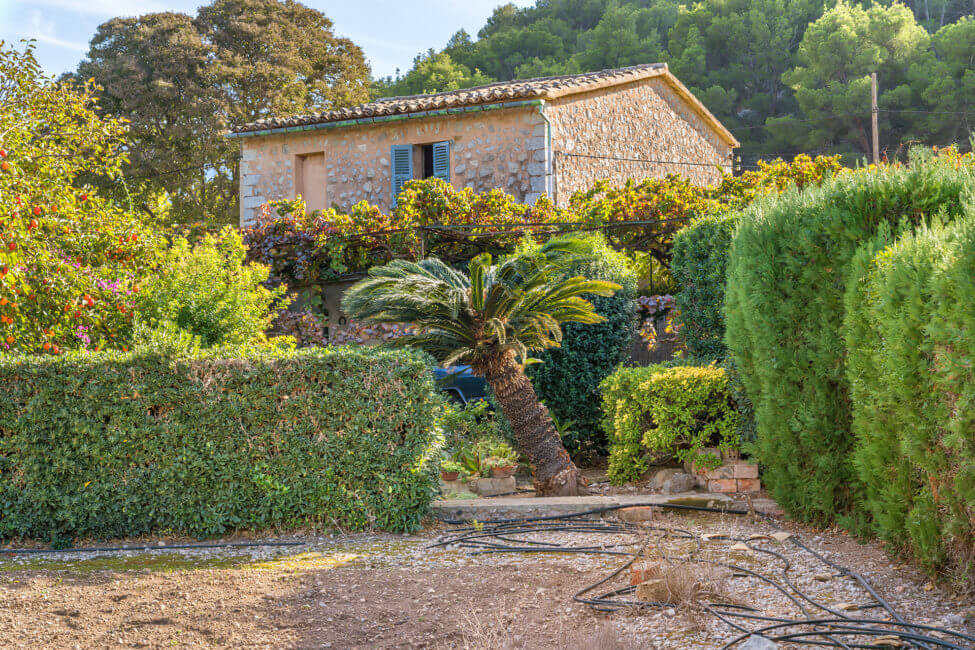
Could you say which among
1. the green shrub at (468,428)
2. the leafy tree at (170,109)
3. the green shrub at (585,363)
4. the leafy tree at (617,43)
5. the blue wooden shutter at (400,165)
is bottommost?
the green shrub at (468,428)

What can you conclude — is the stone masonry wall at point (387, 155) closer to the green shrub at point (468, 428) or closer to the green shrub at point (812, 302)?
the green shrub at point (468, 428)

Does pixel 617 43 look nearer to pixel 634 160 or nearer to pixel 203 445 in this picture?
pixel 634 160

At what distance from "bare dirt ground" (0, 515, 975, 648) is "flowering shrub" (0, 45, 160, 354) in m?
2.20

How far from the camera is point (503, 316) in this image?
752 cm

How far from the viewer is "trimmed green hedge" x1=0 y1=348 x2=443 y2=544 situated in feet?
19.4

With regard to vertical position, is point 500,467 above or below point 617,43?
below

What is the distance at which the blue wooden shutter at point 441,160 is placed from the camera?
15.2m

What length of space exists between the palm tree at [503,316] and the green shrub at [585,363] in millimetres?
1513

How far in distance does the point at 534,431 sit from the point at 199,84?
71.0ft

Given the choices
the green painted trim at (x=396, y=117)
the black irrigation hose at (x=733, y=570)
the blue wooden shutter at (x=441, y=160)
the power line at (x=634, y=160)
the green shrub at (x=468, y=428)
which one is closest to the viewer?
the black irrigation hose at (x=733, y=570)

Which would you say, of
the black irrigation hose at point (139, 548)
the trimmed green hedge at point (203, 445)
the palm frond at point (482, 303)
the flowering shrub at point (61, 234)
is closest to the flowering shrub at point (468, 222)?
the palm frond at point (482, 303)

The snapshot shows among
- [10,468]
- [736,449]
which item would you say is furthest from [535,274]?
[10,468]

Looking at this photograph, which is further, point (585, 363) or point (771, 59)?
point (771, 59)

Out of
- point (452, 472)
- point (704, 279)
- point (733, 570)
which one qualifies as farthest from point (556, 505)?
point (704, 279)
